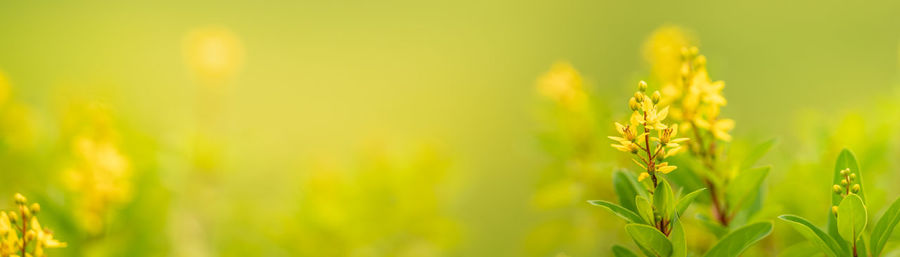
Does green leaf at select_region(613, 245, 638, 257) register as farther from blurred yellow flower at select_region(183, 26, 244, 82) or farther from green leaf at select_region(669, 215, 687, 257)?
blurred yellow flower at select_region(183, 26, 244, 82)

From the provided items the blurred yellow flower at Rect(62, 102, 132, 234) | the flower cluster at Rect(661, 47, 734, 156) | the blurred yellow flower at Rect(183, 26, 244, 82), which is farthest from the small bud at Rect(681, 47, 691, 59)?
the blurred yellow flower at Rect(183, 26, 244, 82)

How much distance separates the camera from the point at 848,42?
142 cm

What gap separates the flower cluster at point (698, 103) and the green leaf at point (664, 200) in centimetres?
6

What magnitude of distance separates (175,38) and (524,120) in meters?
0.78

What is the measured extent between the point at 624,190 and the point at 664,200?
0.03 metres

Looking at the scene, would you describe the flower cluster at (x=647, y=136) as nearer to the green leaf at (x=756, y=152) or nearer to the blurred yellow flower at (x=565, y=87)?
the green leaf at (x=756, y=152)

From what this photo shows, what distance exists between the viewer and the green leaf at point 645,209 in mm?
295

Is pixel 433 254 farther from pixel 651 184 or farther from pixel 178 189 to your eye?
pixel 651 184

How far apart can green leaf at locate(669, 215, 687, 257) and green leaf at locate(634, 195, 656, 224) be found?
0.03 feet

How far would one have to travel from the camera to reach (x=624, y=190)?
0.33m

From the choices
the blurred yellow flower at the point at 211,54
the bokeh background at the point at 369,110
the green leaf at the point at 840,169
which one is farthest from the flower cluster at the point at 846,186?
the blurred yellow flower at the point at 211,54

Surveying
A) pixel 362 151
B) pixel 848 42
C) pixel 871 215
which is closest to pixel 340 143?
pixel 362 151

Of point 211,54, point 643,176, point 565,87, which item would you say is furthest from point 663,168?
point 211,54

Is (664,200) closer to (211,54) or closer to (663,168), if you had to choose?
(663,168)
